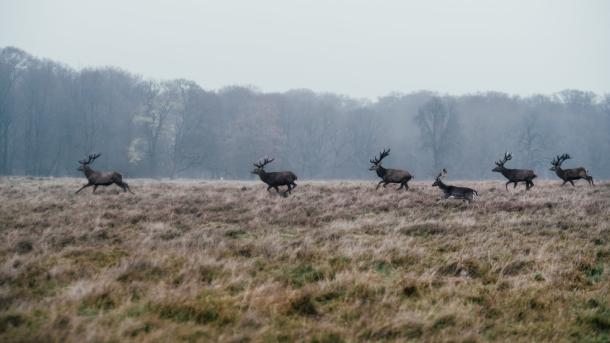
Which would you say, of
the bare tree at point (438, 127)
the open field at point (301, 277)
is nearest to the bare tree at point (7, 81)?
the open field at point (301, 277)

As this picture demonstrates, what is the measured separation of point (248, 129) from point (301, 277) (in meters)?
46.5

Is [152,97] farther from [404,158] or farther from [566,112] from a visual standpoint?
[566,112]

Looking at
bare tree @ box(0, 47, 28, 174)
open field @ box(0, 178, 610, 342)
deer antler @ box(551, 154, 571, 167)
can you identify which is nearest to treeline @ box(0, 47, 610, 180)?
bare tree @ box(0, 47, 28, 174)

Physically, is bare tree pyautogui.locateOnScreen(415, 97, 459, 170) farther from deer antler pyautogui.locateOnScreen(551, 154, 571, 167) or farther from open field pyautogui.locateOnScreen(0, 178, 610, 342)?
open field pyautogui.locateOnScreen(0, 178, 610, 342)

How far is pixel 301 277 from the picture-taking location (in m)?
5.70

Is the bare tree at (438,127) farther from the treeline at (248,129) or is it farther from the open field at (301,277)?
the open field at (301,277)

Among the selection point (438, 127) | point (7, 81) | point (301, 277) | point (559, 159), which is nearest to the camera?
point (301, 277)

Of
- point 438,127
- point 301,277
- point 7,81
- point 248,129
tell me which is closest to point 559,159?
point 301,277

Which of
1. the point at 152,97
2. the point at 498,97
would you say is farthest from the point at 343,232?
the point at 498,97

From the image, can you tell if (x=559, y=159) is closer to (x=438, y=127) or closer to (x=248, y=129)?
(x=438, y=127)

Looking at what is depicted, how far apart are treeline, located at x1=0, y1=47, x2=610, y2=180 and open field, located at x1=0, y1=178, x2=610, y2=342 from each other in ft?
126

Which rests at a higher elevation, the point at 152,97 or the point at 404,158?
the point at 152,97

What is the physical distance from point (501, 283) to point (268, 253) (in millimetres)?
3613

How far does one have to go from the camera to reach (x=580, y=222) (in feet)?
32.4
